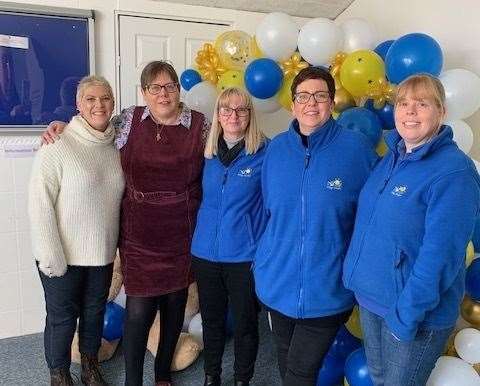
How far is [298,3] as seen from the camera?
3057 mm

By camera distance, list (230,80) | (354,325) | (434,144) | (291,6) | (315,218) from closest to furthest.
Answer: (434,144) → (315,218) → (354,325) → (230,80) → (291,6)

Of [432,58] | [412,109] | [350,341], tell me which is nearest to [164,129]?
[412,109]

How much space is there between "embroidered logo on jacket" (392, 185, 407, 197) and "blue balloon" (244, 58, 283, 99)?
4.02 feet

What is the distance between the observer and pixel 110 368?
236 centimetres

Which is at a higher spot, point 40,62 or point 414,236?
point 40,62

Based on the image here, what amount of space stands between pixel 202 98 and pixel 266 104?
365 millimetres

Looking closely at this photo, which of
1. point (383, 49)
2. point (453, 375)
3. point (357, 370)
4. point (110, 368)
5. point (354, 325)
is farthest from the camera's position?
point (110, 368)

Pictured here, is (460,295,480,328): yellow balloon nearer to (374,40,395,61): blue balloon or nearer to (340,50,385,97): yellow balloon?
(340,50,385,97): yellow balloon

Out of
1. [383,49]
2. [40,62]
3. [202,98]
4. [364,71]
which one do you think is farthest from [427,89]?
[40,62]

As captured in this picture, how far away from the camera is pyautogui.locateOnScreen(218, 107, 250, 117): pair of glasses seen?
5.67ft

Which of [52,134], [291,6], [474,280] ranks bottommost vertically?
[474,280]

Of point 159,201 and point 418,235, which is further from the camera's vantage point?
point 159,201

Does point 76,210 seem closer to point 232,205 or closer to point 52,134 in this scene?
point 52,134

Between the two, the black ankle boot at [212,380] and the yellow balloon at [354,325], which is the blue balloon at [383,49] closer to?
the yellow balloon at [354,325]
